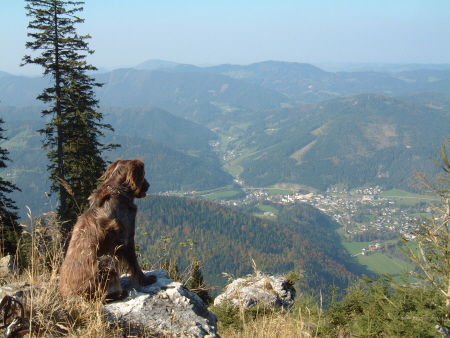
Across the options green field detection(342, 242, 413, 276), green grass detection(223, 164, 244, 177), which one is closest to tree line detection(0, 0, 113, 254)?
green field detection(342, 242, 413, 276)

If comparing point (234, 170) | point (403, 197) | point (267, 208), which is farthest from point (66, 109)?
point (234, 170)

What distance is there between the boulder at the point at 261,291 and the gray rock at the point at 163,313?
2.55 metres

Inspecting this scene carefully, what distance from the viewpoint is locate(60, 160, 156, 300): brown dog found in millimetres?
3875

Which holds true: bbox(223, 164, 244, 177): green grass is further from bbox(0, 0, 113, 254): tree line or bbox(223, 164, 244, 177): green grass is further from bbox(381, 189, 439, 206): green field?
bbox(0, 0, 113, 254): tree line

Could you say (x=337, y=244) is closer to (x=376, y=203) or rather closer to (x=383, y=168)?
(x=376, y=203)

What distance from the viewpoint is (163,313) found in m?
3.71

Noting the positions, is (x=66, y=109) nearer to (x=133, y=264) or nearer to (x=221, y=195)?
(x=133, y=264)

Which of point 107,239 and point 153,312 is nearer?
point 153,312

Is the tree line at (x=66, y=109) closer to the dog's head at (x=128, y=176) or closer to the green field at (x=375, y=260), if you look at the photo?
the dog's head at (x=128, y=176)

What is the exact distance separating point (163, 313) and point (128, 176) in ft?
4.88

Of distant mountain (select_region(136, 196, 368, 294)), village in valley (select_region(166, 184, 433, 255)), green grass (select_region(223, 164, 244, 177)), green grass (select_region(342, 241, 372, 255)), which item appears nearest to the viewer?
distant mountain (select_region(136, 196, 368, 294))

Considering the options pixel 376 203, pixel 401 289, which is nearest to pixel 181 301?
pixel 401 289

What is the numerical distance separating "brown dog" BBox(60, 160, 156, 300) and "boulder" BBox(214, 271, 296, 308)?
9.09ft

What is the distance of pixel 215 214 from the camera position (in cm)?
9544
